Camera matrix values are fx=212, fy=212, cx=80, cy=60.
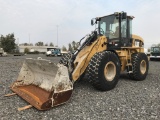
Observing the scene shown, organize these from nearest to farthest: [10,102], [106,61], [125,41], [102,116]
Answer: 1. [102,116]
2. [10,102]
3. [106,61]
4. [125,41]

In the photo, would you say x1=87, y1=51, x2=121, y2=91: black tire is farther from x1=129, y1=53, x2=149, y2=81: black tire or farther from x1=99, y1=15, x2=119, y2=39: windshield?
x1=129, y1=53, x2=149, y2=81: black tire

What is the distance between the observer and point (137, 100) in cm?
542

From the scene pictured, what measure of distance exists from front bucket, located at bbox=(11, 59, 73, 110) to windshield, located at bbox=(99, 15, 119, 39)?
10.1 ft

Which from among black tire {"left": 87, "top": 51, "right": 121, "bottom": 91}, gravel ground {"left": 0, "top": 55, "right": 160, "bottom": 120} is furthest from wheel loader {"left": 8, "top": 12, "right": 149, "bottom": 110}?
gravel ground {"left": 0, "top": 55, "right": 160, "bottom": 120}

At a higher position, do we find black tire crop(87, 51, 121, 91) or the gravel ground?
black tire crop(87, 51, 121, 91)

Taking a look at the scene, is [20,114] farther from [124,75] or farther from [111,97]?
[124,75]

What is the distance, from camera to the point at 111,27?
7.89m

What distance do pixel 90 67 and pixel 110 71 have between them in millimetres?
949

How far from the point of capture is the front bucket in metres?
4.76

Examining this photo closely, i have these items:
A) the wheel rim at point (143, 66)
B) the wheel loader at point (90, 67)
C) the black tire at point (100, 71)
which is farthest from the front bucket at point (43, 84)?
the wheel rim at point (143, 66)

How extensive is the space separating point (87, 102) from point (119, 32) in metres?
3.52

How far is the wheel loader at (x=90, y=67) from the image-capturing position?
4988 mm

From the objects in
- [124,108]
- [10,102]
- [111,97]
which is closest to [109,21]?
[111,97]

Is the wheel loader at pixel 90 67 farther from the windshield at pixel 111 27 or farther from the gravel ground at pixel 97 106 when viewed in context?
the gravel ground at pixel 97 106
